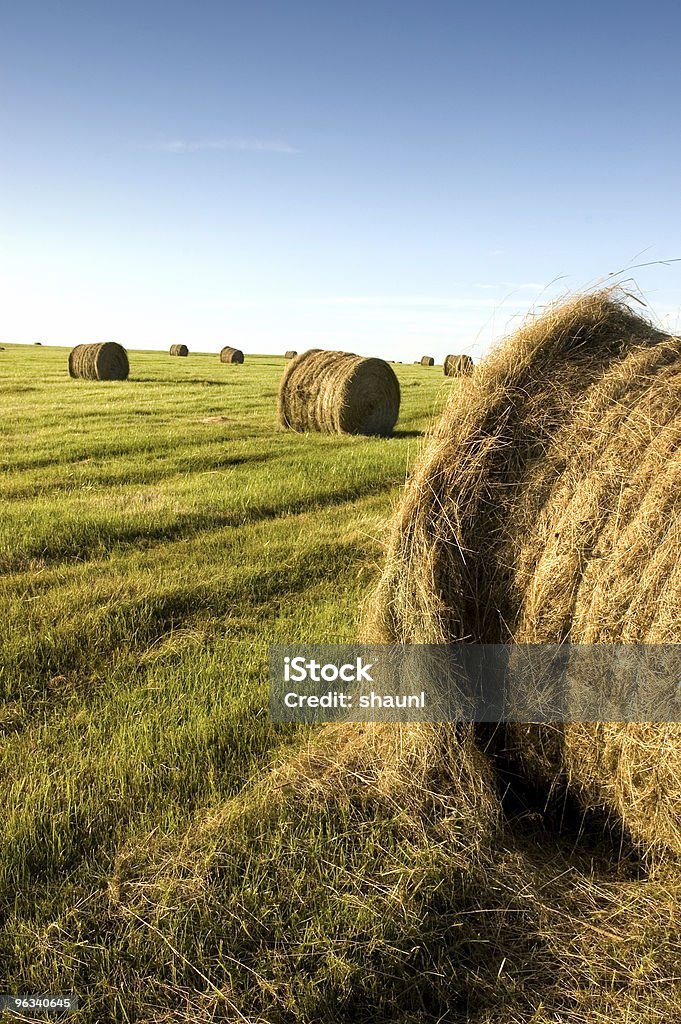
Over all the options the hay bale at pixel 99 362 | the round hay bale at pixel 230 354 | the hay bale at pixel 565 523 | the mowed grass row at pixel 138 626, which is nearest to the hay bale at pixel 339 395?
the mowed grass row at pixel 138 626

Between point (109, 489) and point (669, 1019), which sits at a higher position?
point (109, 489)

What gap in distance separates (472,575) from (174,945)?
6.74 feet

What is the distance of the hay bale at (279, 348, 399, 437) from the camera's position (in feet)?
49.5

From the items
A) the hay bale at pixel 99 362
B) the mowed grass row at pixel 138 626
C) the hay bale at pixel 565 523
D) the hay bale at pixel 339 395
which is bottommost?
the mowed grass row at pixel 138 626

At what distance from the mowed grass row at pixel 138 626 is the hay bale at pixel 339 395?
2.11m

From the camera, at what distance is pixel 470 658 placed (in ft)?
12.7

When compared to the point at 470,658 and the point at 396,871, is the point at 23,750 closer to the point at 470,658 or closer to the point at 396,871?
the point at 396,871

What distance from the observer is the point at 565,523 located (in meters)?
3.57

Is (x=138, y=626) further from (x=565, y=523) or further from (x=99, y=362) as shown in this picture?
(x=99, y=362)

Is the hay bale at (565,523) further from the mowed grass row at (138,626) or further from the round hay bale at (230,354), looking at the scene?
the round hay bale at (230,354)

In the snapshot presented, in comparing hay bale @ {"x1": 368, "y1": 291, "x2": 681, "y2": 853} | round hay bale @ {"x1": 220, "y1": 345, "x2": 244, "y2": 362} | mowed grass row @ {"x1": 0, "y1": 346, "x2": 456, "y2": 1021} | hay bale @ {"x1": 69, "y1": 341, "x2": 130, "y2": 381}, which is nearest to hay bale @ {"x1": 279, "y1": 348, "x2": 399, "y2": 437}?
mowed grass row @ {"x1": 0, "y1": 346, "x2": 456, "y2": 1021}

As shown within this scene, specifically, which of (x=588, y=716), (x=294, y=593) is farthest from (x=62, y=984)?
(x=294, y=593)

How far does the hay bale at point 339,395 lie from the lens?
49.5 feet

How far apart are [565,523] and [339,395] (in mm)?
11653
